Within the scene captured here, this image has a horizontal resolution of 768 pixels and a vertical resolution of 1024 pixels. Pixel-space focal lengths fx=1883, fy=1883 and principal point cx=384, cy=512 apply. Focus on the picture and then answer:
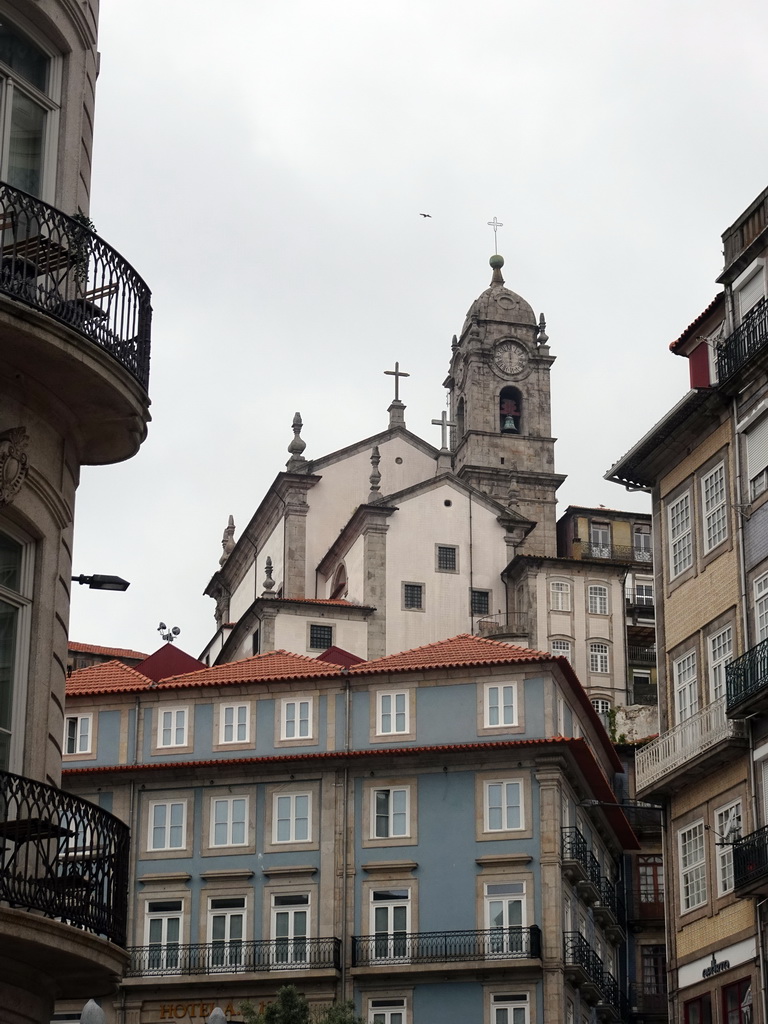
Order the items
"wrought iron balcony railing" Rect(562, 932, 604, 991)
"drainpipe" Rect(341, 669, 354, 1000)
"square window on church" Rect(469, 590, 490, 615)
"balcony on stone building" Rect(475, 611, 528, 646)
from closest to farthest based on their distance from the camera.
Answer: "wrought iron balcony railing" Rect(562, 932, 604, 991) → "drainpipe" Rect(341, 669, 354, 1000) → "balcony on stone building" Rect(475, 611, 528, 646) → "square window on church" Rect(469, 590, 490, 615)

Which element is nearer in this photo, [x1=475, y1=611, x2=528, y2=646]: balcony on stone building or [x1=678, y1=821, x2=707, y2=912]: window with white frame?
[x1=678, y1=821, x2=707, y2=912]: window with white frame

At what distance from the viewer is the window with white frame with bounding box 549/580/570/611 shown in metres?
80.4

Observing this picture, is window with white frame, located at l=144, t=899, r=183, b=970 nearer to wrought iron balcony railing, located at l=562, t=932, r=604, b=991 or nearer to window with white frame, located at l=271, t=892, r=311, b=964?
window with white frame, located at l=271, t=892, r=311, b=964

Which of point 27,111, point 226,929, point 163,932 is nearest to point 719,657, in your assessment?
point 226,929

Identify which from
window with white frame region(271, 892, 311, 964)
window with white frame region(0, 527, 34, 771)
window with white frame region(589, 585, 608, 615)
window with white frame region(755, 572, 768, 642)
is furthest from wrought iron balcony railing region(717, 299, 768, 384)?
window with white frame region(589, 585, 608, 615)

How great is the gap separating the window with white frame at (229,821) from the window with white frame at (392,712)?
419 cm

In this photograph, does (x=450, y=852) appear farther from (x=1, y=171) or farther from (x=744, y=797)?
(x=1, y=171)

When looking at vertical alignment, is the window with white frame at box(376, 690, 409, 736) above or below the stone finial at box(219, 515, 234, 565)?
below

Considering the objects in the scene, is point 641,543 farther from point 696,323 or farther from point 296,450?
point 696,323

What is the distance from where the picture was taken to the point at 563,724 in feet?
167

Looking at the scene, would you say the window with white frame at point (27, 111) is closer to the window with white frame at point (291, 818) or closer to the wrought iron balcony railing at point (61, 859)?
the wrought iron balcony railing at point (61, 859)

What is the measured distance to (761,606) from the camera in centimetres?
3341

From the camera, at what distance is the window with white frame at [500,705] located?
50.2 metres

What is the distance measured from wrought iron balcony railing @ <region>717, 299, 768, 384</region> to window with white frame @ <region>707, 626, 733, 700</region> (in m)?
4.82
